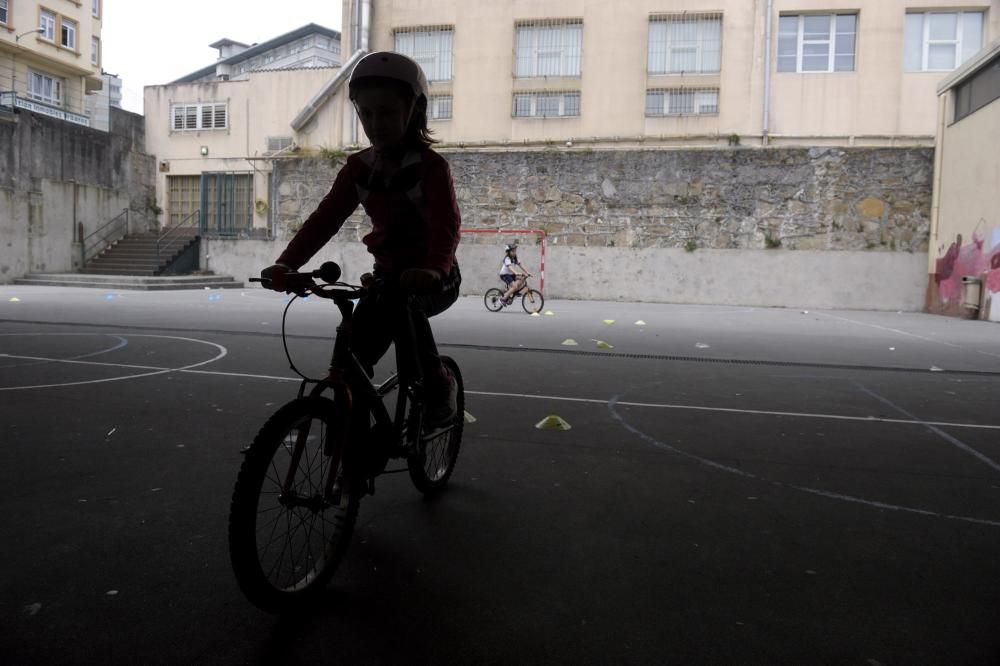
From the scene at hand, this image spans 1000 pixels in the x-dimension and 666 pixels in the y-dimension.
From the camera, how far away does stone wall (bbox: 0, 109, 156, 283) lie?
23.6 m

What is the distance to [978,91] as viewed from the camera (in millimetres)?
17438

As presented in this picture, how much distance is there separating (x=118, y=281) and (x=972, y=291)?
22092 mm

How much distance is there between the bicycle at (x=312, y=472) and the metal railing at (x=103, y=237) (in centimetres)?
2713

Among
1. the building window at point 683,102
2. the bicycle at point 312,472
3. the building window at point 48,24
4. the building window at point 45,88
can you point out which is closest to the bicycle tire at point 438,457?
the bicycle at point 312,472

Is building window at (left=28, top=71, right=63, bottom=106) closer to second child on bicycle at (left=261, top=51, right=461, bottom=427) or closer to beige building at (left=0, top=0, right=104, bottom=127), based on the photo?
beige building at (left=0, top=0, right=104, bottom=127)

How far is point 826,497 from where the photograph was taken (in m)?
3.63

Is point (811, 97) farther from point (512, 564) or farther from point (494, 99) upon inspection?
point (512, 564)

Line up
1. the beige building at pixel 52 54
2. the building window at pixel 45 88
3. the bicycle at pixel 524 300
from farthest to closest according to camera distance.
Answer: the building window at pixel 45 88 < the beige building at pixel 52 54 < the bicycle at pixel 524 300

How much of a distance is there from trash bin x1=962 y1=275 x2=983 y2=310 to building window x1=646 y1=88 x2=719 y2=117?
12.0 m

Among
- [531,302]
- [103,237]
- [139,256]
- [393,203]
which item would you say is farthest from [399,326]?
[103,237]

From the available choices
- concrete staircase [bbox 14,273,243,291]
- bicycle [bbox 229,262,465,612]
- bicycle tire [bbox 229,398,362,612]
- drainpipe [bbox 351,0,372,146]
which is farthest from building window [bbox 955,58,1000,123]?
concrete staircase [bbox 14,273,243,291]

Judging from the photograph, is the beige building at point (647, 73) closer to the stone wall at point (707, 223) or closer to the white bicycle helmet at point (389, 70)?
the stone wall at point (707, 223)

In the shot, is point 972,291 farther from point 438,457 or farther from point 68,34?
point 68,34

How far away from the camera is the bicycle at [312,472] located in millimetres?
2191
